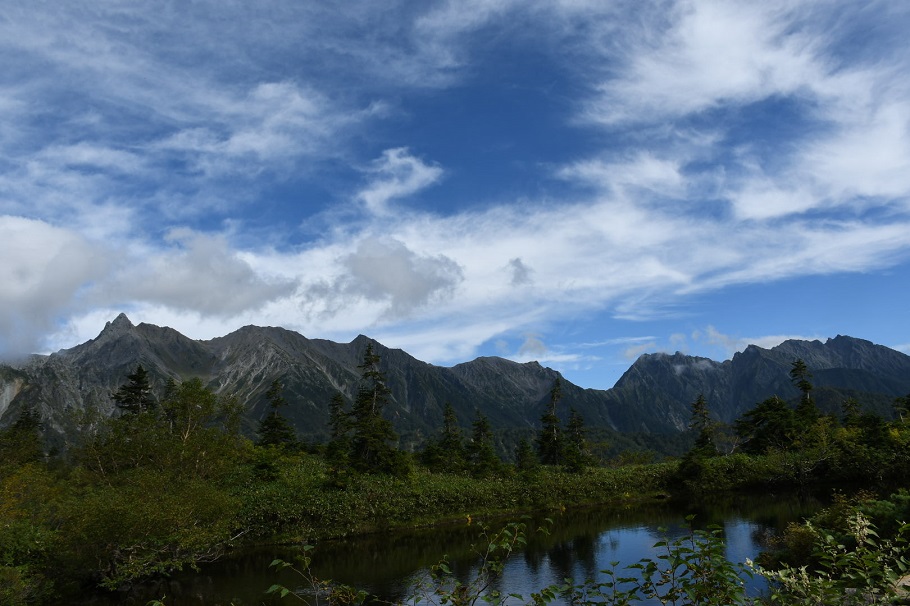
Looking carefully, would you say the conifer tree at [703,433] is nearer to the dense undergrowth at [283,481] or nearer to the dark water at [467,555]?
the dense undergrowth at [283,481]

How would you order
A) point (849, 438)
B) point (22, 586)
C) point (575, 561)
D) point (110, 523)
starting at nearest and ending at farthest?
point (22, 586) < point (110, 523) < point (575, 561) < point (849, 438)

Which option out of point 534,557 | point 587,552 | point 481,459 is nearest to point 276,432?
point 481,459

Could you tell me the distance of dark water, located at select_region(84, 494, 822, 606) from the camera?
3103 centimetres

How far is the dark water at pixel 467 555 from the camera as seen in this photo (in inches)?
1222

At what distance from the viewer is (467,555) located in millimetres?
37438

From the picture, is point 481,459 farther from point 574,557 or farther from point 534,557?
point 574,557

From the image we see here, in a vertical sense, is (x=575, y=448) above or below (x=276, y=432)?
below

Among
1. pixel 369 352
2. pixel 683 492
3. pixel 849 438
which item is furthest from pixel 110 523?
pixel 849 438

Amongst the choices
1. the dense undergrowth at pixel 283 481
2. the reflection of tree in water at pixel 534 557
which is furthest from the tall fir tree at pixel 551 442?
the reflection of tree in water at pixel 534 557

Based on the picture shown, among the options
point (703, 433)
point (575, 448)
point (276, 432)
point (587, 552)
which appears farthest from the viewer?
point (703, 433)

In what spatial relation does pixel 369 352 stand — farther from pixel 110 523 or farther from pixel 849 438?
pixel 849 438

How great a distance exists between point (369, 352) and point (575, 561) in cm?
3653

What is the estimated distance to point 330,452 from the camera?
61125mm

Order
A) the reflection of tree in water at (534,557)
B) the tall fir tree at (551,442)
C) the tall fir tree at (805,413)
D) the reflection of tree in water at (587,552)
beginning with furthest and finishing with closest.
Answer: the tall fir tree at (551,442) → the tall fir tree at (805,413) → the reflection of tree in water at (534,557) → the reflection of tree in water at (587,552)
